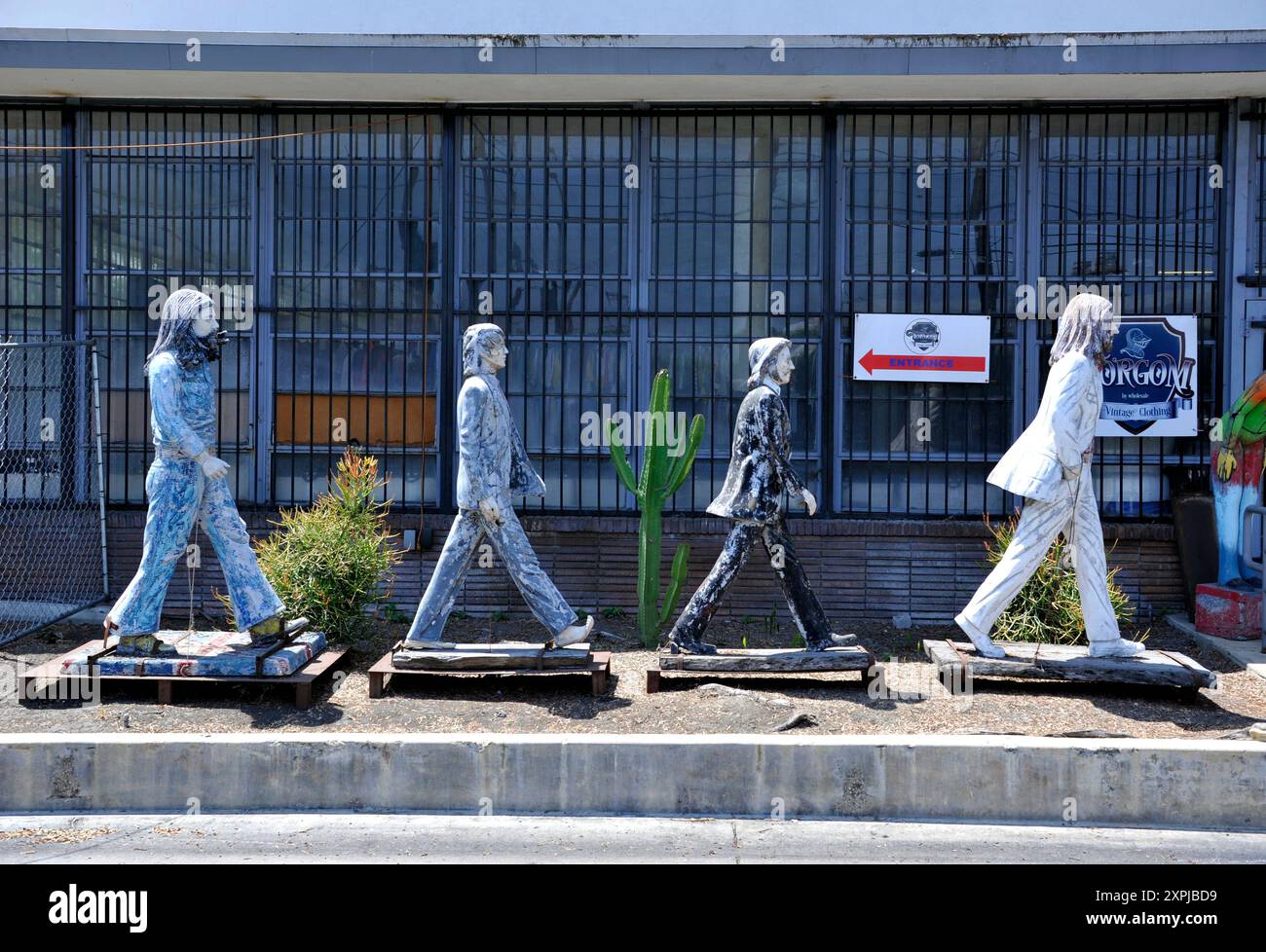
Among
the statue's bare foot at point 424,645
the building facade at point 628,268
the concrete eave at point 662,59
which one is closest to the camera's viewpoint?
the statue's bare foot at point 424,645

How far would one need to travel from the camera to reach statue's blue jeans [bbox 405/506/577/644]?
288 inches

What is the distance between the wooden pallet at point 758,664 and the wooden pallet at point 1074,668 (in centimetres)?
55

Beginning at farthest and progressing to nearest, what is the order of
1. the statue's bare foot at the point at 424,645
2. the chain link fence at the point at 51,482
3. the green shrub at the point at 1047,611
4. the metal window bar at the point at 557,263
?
the metal window bar at the point at 557,263
the chain link fence at the point at 51,482
the green shrub at the point at 1047,611
the statue's bare foot at the point at 424,645

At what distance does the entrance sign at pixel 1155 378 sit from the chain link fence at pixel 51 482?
8595mm

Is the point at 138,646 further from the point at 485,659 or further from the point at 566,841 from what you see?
the point at 566,841

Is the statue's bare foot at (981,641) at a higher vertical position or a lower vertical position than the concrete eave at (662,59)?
lower

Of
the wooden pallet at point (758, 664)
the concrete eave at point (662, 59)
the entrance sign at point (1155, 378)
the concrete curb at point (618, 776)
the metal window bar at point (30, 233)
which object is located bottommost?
the concrete curb at point (618, 776)

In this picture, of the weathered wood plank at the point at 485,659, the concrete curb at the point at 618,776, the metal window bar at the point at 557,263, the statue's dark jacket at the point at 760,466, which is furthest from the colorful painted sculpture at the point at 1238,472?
the weathered wood plank at the point at 485,659

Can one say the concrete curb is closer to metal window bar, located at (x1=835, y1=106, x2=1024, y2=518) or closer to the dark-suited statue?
the dark-suited statue

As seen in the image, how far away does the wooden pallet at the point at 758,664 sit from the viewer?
7191 millimetres

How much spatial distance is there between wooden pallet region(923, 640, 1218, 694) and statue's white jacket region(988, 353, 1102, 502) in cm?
102

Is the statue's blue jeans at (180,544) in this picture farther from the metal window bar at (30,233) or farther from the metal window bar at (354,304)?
the metal window bar at (30,233)

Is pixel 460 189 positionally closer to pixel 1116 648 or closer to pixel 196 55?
pixel 196 55

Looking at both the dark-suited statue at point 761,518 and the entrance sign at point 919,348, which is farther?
the entrance sign at point 919,348
